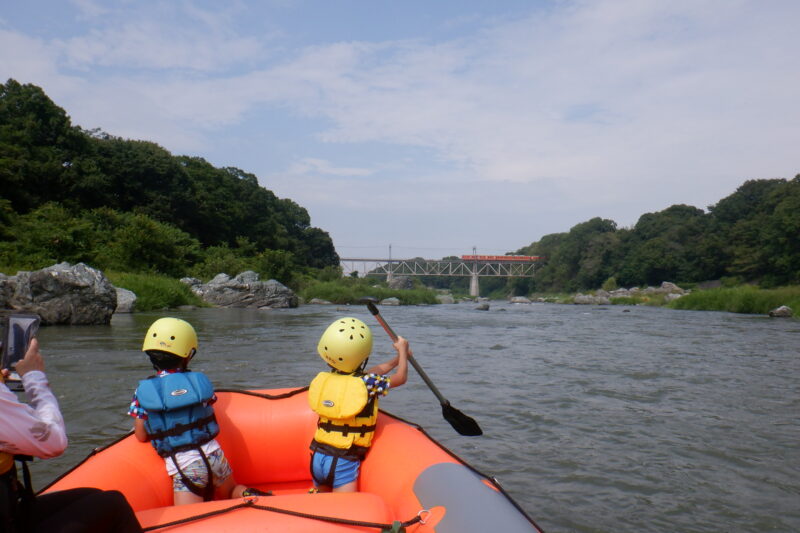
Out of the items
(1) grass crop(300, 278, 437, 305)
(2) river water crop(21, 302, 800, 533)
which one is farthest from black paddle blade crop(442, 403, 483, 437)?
(1) grass crop(300, 278, 437, 305)

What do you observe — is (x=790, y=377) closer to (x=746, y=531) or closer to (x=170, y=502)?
(x=746, y=531)

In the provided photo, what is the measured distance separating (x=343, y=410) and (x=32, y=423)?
140 centimetres

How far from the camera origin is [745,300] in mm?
22703

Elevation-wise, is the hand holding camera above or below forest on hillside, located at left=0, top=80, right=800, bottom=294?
below

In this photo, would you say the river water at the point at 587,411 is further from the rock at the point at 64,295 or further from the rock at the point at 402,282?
the rock at the point at 402,282

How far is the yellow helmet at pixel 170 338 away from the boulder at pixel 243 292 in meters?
21.0

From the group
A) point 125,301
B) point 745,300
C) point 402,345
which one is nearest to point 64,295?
point 125,301

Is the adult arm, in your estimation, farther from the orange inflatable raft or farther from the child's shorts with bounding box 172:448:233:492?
the child's shorts with bounding box 172:448:233:492

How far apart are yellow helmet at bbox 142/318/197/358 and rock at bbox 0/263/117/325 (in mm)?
10474

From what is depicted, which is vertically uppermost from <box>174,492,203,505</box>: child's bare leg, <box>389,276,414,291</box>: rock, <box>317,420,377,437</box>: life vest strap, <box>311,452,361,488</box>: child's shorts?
<box>389,276,414,291</box>: rock

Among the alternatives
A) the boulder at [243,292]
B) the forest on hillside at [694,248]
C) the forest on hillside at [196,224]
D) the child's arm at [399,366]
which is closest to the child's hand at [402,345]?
the child's arm at [399,366]

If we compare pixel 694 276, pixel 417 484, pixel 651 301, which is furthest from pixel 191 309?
pixel 694 276

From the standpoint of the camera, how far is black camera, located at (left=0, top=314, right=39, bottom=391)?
5.97ft

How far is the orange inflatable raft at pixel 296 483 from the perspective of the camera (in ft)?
6.66
